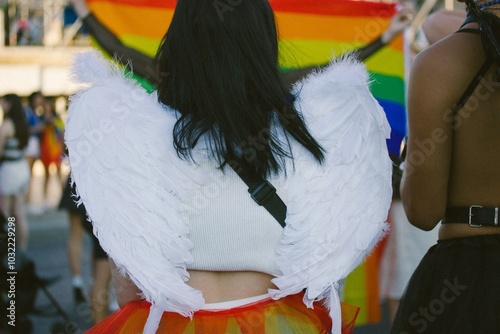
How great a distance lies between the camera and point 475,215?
2.46 m

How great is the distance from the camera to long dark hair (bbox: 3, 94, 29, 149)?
28.0 feet

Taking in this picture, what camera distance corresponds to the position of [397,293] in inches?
207

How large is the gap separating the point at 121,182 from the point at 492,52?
1118mm

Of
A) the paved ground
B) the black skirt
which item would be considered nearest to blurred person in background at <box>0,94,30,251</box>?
the paved ground

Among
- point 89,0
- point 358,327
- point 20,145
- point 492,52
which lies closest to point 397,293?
point 358,327

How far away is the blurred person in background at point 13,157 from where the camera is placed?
8.56 m

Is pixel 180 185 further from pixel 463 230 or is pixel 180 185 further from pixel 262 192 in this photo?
pixel 463 230

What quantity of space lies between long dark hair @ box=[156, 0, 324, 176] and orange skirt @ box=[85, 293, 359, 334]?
38 centimetres

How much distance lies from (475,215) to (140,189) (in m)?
1.00

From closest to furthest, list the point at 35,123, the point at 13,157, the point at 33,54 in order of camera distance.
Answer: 1. the point at 13,157
2. the point at 35,123
3. the point at 33,54

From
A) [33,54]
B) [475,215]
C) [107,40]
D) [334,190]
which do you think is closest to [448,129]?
[475,215]

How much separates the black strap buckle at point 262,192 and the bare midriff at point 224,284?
216 millimetres

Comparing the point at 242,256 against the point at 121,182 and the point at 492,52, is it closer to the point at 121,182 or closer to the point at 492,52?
the point at 121,182

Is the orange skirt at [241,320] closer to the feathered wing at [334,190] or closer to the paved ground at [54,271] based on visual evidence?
the feathered wing at [334,190]
